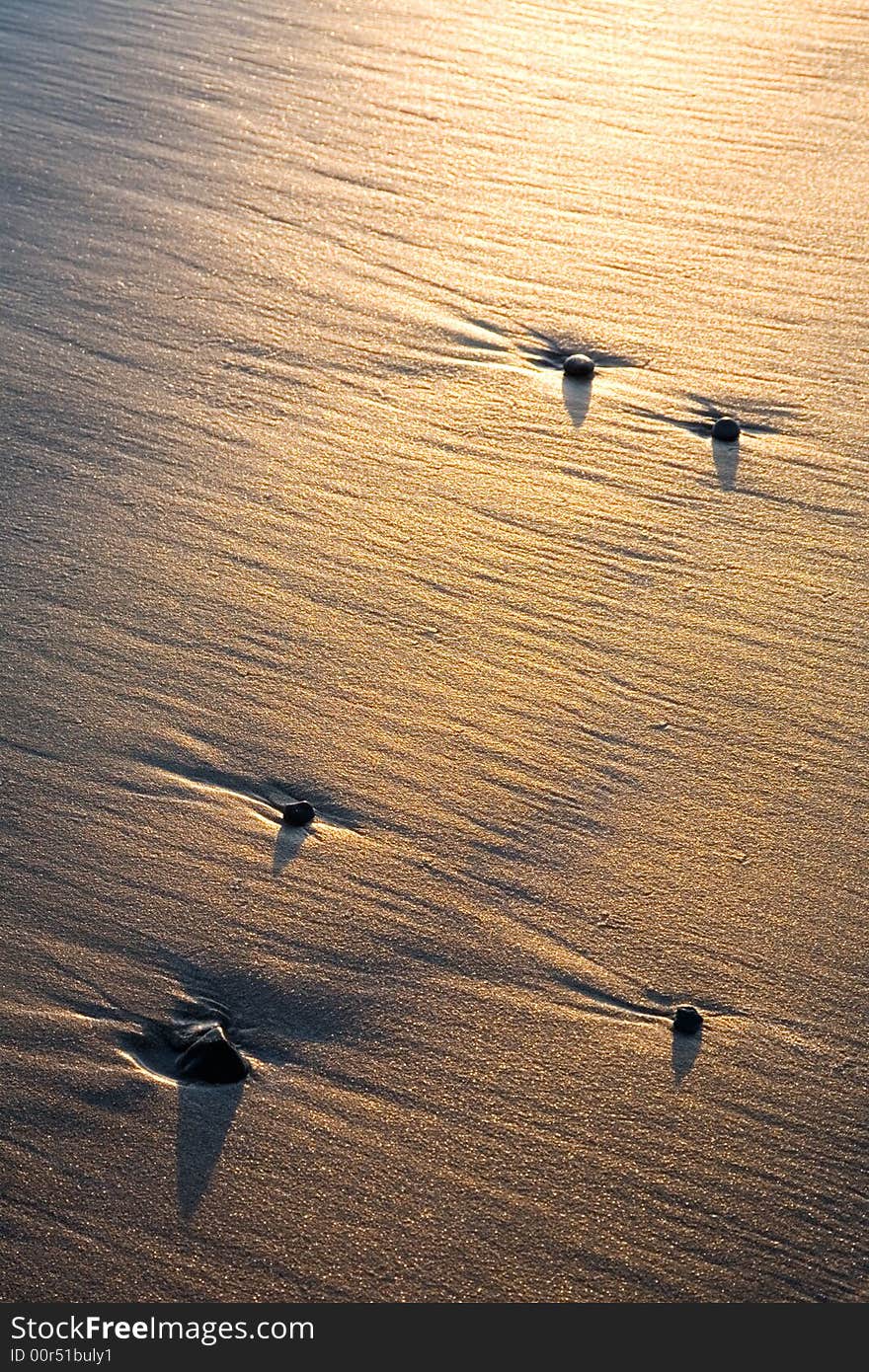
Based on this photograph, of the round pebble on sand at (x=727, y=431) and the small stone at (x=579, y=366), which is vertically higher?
the small stone at (x=579, y=366)

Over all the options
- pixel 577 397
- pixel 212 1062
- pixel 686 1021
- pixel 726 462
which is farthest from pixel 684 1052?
pixel 577 397

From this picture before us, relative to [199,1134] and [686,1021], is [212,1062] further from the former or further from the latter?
[686,1021]

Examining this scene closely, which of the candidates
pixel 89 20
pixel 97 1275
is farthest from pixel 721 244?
pixel 97 1275

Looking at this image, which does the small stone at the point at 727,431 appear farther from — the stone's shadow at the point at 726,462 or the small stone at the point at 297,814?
the small stone at the point at 297,814

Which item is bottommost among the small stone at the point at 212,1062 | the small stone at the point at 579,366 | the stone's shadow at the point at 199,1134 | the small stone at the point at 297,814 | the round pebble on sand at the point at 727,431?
the stone's shadow at the point at 199,1134

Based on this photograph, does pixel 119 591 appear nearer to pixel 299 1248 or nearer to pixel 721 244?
pixel 299 1248

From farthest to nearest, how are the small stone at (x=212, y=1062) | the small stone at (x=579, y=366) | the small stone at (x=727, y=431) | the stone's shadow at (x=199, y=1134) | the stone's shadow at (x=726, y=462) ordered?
the small stone at (x=579, y=366), the small stone at (x=727, y=431), the stone's shadow at (x=726, y=462), the small stone at (x=212, y=1062), the stone's shadow at (x=199, y=1134)

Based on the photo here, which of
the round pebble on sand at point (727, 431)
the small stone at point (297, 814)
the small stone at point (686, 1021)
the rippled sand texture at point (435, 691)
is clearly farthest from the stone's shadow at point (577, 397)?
the small stone at point (686, 1021)
